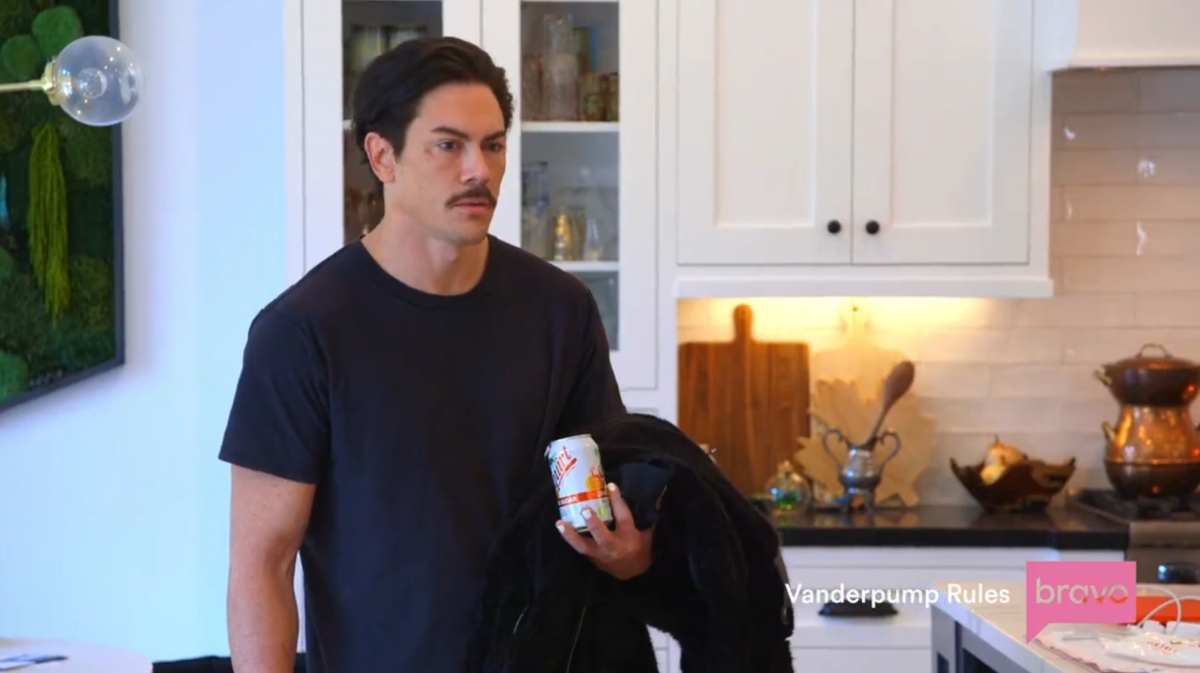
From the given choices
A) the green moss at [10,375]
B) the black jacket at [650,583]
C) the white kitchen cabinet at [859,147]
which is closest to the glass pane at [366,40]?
the white kitchen cabinet at [859,147]

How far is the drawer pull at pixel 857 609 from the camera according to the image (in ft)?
9.98

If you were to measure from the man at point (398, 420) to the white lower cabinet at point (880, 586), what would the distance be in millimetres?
1426

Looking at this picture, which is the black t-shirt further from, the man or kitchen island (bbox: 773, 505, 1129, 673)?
kitchen island (bbox: 773, 505, 1129, 673)

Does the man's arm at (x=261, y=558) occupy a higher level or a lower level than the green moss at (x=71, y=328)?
lower

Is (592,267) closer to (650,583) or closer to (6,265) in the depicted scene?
(6,265)

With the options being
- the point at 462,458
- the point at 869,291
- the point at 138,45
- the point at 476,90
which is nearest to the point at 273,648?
the point at 462,458

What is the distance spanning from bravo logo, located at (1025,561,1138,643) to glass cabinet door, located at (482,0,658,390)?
1296mm

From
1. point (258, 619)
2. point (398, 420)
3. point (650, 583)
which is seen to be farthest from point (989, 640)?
point (258, 619)

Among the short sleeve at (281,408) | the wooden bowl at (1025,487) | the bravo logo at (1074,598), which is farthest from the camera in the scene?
the wooden bowl at (1025,487)

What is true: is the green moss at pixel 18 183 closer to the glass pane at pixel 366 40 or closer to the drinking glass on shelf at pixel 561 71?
the glass pane at pixel 366 40

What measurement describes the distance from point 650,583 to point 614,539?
0.17 meters

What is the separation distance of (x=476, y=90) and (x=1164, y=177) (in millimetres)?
2333

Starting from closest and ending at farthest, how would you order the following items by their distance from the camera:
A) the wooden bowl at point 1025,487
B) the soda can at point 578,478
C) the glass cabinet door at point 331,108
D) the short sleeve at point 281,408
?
the soda can at point 578,478, the short sleeve at point 281,408, the glass cabinet door at point 331,108, the wooden bowl at point 1025,487

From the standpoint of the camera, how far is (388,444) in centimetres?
171
